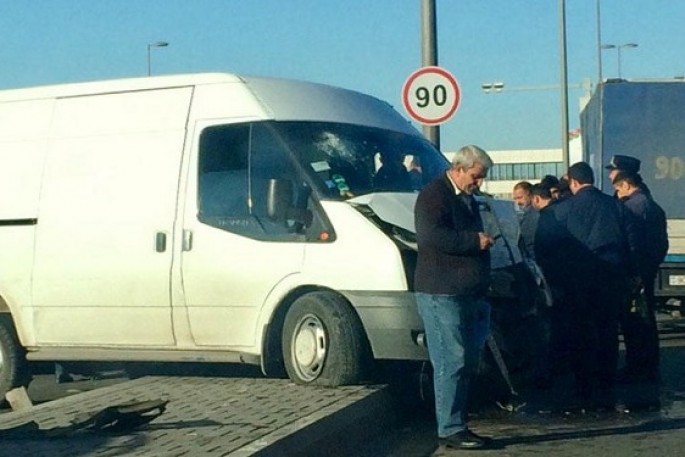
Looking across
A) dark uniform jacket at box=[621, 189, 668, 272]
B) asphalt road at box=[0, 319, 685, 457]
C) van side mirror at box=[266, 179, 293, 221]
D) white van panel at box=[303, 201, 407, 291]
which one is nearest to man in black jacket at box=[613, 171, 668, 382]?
dark uniform jacket at box=[621, 189, 668, 272]

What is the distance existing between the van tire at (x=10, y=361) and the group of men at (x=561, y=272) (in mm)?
4155

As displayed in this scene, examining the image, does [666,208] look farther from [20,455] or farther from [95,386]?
[20,455]

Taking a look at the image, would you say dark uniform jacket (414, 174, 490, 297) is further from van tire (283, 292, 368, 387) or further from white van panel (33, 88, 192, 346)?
white van panel (33, 88, 192, 346)

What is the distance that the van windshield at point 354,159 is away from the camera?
397 inches

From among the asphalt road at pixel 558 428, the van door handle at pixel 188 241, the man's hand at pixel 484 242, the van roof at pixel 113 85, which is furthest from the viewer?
the van roof at pixel 113 85

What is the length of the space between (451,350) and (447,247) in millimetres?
637

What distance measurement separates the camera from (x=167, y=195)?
10523mm

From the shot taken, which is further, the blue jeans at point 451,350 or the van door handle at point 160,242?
the van door handle at point 160,242

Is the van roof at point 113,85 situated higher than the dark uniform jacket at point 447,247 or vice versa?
the van roof at point 113,85

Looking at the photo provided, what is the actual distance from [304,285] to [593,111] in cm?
983

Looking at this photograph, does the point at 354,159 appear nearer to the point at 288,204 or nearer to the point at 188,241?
the point at 288,204

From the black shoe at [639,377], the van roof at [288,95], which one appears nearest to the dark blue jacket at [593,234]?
the black shoe at [639,377]

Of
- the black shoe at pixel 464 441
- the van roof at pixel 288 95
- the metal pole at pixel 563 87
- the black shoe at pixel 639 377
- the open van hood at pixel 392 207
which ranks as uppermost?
the metal pole at pixel 563 87

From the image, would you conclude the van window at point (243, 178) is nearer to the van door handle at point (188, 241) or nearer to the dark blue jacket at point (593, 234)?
the van door handle at point (188, 241)
